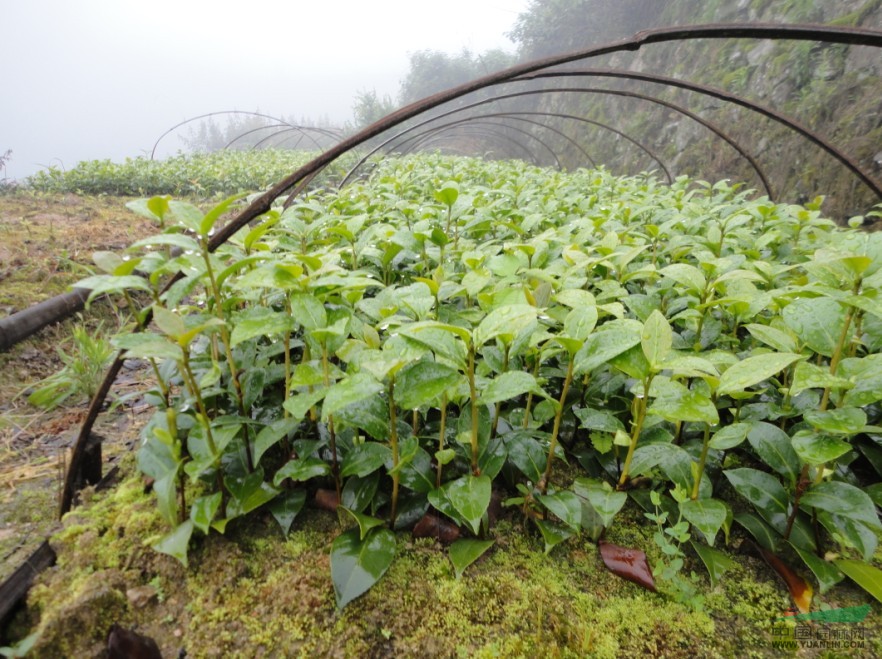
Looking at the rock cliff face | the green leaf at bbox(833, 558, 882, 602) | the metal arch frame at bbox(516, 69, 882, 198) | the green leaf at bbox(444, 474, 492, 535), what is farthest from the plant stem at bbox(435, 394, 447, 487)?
the rock cliff face

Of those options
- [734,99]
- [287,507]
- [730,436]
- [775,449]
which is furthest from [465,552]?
[734,99]

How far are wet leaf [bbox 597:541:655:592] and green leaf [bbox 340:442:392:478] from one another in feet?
2.13

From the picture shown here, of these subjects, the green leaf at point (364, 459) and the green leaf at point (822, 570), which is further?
the green leaf at point (364, 459)

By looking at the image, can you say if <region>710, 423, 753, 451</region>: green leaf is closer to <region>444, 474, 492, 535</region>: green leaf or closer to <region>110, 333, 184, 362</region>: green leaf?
<region>444, 474, 492, 535</region>: green leaf

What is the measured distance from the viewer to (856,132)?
4914 mm

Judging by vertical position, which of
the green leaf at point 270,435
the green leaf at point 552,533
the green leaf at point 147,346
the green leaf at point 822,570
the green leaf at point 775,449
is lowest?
the green leaf at point 822,570

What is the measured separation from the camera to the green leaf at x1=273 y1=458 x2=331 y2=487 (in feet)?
4.06

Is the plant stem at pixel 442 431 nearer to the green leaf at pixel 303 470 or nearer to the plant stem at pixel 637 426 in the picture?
the green leaf at pixel 303 470

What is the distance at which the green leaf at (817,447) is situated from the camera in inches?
38.9

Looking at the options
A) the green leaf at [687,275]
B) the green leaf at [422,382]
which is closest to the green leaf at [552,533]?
the green leaf at [422,382]

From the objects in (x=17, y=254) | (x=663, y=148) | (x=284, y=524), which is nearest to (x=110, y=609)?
(x=284, y=524)

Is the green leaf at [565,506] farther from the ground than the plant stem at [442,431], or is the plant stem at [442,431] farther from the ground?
the plant stem at [442,431]

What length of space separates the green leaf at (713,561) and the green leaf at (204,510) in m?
1.27

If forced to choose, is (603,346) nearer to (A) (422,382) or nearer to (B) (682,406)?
(B) (682,406)
